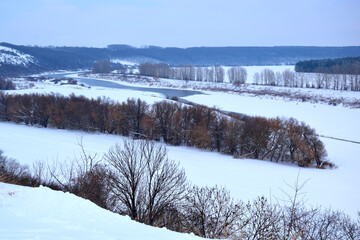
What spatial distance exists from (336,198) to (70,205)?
14643 millimetres

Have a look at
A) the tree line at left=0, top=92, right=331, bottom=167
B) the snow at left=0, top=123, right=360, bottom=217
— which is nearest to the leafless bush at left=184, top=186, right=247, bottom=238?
the snow at left=0, top=123, right=360, bottom=217

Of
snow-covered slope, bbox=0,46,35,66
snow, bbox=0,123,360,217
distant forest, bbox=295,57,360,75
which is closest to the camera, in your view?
snow, bbox=0,123,360,217

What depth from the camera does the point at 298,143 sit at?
24391 mm

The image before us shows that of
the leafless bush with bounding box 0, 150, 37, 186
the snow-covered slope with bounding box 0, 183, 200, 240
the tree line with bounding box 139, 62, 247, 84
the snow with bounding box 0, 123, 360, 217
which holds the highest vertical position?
the tree line with bounding box 139, 62, 247, 84

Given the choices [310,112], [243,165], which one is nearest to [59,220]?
[243,165]

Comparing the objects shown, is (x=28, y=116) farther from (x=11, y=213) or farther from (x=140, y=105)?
(x=11, y=213)

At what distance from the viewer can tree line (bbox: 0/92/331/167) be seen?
1008 inches

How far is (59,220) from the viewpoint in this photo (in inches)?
215

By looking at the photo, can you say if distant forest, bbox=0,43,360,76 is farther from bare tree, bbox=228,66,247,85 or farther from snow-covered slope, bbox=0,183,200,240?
snow-covered slope, bbox=0,183,200,240

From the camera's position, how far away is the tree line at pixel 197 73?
77637 millimetres

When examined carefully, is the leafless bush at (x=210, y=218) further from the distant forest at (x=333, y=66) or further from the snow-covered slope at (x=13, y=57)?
the snow-covered slope at (x=13, y=57)

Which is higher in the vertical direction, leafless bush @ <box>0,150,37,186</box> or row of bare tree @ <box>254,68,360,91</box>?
row of bare tree @ <box>254,68,360,91</box>

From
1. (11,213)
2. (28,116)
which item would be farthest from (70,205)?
(28,116)

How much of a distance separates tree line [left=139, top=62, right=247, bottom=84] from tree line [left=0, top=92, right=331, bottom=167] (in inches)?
1746
